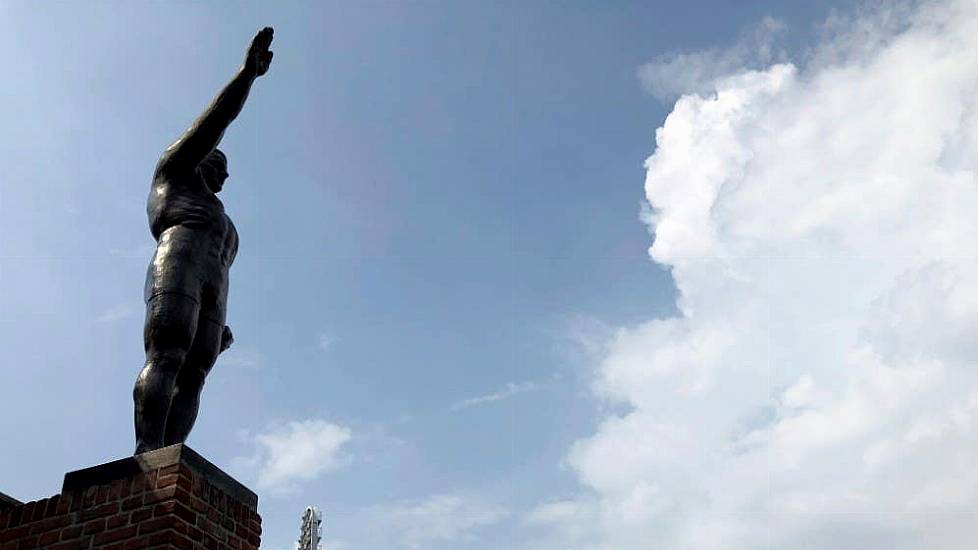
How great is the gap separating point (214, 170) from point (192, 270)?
1.10 meters

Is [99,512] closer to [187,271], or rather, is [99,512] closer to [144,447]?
[144,447]

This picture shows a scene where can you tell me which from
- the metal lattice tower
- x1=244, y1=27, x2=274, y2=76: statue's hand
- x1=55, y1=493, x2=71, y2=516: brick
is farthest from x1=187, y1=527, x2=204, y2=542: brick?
the metal lattice tower

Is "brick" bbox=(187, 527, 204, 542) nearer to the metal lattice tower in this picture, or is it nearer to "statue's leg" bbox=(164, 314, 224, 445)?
"statue's leg" bbox=(164, 314, 224, 445)

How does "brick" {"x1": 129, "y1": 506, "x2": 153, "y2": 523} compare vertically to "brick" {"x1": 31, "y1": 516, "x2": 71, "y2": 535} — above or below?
below

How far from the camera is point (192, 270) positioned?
6043mm

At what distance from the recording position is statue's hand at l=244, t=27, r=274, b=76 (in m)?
6.55

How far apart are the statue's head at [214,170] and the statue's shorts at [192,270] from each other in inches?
22.4

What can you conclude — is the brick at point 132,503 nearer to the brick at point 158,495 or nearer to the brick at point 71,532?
the brick at point 158,495

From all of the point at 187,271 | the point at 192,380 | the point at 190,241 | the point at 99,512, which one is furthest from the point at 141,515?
the point at 190,241

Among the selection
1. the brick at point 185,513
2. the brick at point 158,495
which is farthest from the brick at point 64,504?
the brick at point 185,513

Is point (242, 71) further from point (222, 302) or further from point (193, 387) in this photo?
point (193, 387)

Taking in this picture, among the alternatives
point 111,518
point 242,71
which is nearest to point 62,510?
point 111,518

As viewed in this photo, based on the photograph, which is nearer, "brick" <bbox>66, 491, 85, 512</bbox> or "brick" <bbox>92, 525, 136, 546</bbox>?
"brick" <bbox>92, 525, 136, 546</bbox>

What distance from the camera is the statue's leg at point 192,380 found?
5867 millimetres
